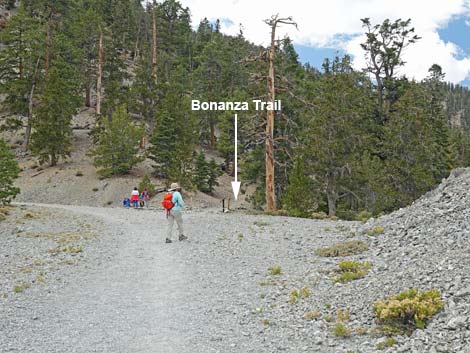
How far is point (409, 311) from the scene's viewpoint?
278 inches

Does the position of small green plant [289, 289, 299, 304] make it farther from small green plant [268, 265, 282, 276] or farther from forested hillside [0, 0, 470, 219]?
forested hillside [0, 0, 470, 219]

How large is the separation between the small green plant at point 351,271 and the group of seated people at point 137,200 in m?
24.3

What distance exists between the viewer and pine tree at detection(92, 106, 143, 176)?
41000 millimetres

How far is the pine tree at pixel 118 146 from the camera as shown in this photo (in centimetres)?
4100

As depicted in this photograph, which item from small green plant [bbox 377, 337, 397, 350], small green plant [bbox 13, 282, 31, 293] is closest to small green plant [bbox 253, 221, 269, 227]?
small green plant [bbox 13, 282, 31, 293]

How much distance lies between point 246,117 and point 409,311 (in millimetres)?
25992

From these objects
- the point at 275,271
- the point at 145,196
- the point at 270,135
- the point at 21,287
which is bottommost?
the point at 21,287

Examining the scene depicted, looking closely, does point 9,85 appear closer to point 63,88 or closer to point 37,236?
point 63,88

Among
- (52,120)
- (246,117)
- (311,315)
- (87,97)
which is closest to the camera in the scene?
(311,315)

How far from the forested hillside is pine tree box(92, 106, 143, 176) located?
0.33 feet

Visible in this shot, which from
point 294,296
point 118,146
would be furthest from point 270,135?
point 118,146

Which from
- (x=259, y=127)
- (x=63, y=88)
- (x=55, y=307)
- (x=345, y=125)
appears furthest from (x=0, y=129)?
(x=55, y=307)

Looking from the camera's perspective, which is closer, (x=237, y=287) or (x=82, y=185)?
(x=237, y=287)

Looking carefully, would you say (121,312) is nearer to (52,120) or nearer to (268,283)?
(268,283)
